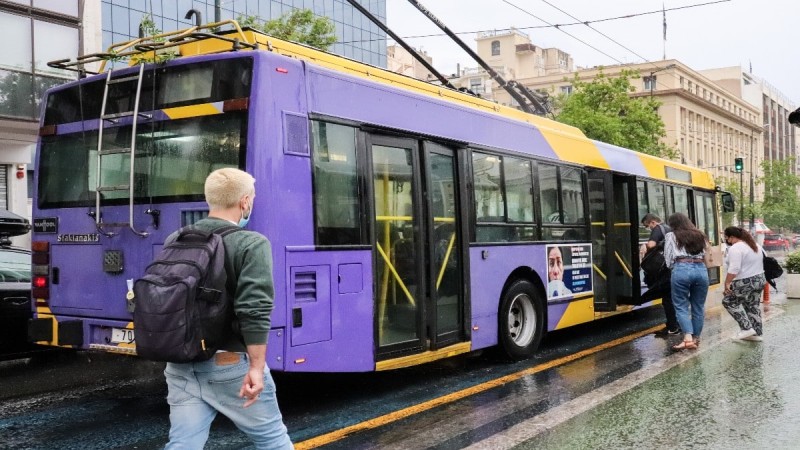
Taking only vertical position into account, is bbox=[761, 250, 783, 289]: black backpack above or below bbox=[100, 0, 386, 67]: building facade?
below

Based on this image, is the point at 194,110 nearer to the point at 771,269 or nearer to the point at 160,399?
the point at 160,399

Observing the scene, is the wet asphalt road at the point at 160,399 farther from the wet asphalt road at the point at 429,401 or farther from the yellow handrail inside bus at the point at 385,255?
the yellow handrail inside bus at the point at 385,255

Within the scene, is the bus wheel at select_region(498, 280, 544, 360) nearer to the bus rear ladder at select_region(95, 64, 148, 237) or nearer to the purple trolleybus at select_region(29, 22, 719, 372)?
the purple trolleybus at select_region(29, 22, 719, 372)

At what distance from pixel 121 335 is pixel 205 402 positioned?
302cm

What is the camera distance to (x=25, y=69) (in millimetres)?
18797

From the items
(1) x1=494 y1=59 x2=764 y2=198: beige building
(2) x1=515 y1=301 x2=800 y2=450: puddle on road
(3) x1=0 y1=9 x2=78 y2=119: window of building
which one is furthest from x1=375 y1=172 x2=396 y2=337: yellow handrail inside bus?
(1) x1=494 y1=59 x2=764 y2=198: beige building

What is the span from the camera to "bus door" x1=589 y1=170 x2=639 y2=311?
10.4m

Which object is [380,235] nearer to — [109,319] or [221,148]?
[221,148]

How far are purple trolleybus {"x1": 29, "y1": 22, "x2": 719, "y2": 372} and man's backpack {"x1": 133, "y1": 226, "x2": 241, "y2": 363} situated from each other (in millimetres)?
2235

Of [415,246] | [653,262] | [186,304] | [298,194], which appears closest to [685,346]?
[653,262]

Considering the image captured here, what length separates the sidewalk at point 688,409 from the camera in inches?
205

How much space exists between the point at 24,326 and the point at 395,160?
4529 mm

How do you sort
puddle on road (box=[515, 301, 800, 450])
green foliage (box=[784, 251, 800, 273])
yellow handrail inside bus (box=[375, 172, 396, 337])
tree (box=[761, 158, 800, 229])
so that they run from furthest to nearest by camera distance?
tree (box=[761, 158, 800, 229]), green foliage (box=[784, 251, 800, 273]), yellow handrail inside bus (box=[375, 172, 396, 337]), puddle on road (box=[515, 301, 800, 450])

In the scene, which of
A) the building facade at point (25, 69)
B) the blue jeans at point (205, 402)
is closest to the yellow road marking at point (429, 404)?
the blue jeans at point (205, 402)
